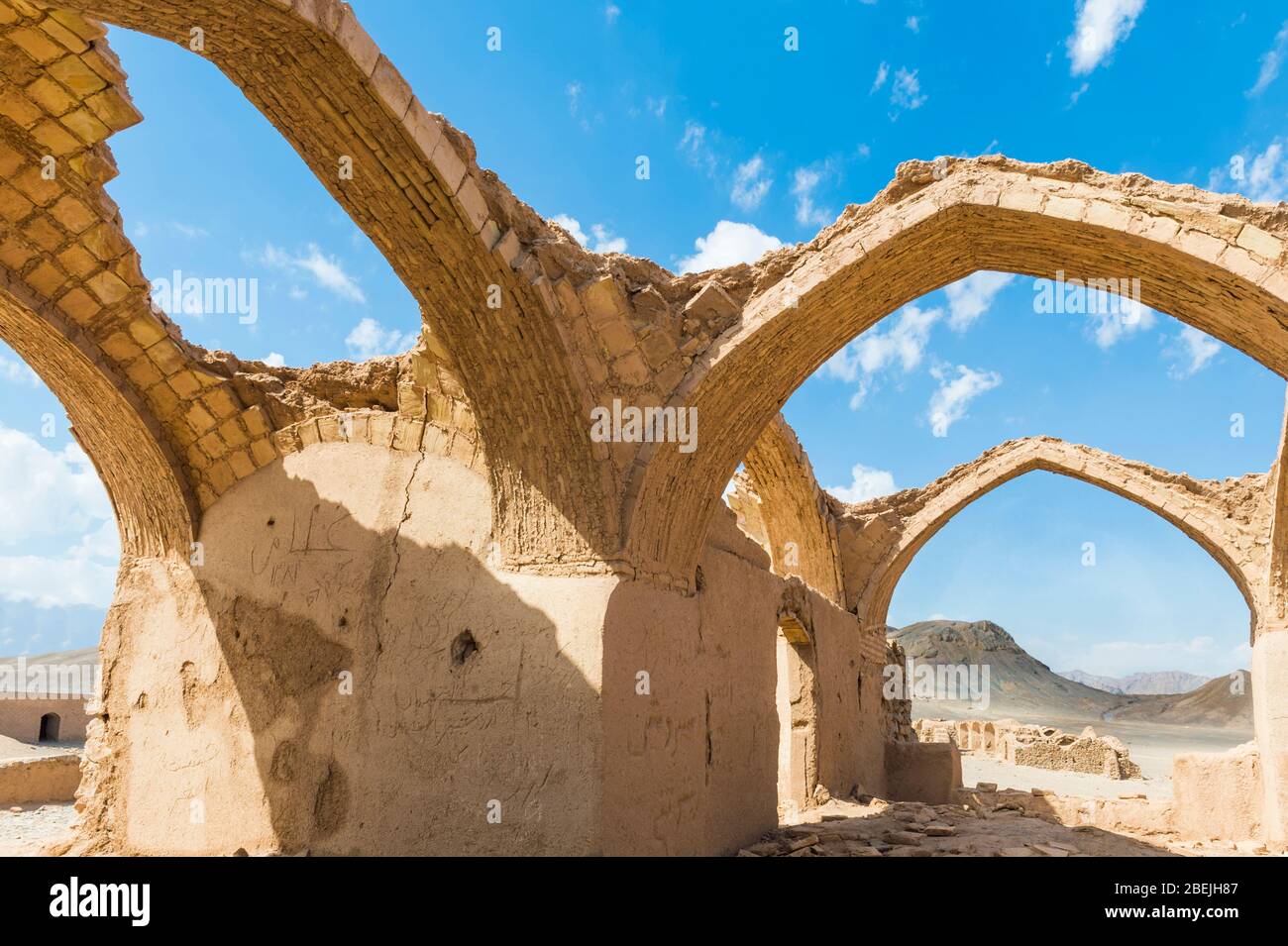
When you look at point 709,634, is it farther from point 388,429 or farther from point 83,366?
point 83,366

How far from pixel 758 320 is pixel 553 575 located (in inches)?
83.8

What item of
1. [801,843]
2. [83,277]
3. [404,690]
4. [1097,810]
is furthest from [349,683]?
[1097,810]

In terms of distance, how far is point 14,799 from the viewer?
440 inches

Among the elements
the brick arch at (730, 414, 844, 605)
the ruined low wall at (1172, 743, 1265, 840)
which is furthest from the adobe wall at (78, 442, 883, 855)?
the ruined low wall at (1172, 743, 1265, 840)

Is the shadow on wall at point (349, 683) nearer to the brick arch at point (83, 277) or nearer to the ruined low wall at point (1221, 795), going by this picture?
the brick arch at point (83, 277)

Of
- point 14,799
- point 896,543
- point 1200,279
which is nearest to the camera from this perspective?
point 1200,279

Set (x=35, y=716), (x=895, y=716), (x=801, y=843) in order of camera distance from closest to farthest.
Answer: (x=801, y=843), (x=895, y=716), (x=35, y=716)

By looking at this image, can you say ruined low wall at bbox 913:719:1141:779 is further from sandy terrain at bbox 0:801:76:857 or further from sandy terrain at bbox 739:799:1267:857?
sandy terrain at bbox 0:801:76:857

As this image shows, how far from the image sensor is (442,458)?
21.0 ft

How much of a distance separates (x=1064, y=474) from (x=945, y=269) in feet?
24.6

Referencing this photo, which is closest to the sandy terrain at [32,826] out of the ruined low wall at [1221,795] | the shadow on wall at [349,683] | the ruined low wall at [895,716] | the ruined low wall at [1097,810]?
the shadow on wall at [349,683]

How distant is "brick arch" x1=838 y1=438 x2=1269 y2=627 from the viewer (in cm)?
1061

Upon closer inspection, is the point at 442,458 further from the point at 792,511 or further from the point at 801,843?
the point at 792,511
